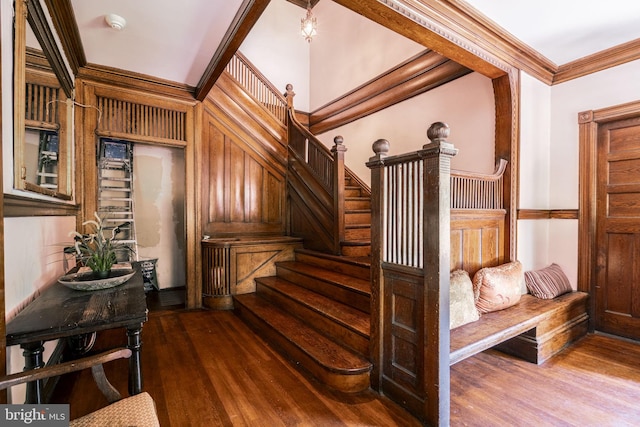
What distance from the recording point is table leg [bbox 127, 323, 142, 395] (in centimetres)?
148

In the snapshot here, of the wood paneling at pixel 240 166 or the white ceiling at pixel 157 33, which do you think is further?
the wood paneling at pixel 240 166

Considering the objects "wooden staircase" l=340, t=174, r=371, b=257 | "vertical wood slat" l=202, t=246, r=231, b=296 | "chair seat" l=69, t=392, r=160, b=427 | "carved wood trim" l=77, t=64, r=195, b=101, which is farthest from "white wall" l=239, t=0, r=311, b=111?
"chair seat" l=69, t=392, r=160, b=427

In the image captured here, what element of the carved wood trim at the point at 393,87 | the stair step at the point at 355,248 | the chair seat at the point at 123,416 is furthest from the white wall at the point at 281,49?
the chair seat at the point at 123,416

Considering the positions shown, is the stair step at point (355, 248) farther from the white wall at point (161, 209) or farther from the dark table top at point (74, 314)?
the white wall at point (161, 209)

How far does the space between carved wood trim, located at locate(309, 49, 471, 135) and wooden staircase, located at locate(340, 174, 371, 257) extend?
3.92 ft

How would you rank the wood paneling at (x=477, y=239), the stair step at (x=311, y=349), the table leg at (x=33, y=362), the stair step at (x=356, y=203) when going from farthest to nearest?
the stair step at (x=356, y=203) → the wood paneling at (x=477, y=239) → the stair step at (x=311, y=349) → the table leg at (x=33, y=362)

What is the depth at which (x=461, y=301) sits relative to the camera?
2152 mm

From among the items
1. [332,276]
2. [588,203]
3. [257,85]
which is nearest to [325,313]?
[332,276]

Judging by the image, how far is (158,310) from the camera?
364 cm

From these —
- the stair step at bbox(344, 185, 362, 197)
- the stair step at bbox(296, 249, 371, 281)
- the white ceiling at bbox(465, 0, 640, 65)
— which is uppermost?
the white ceiling at bbox(465, 0, 640, 65)

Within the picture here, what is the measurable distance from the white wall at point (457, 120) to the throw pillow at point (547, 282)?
1.15 m

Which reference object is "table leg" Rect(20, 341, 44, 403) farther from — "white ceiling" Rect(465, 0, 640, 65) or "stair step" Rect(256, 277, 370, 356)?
"white ceiling" Rect(465, 0, 640, 65)

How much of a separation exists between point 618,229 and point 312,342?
3.10 m

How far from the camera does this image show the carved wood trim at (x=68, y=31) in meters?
2.06
